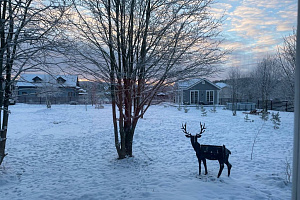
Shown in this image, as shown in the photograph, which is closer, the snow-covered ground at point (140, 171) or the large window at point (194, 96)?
the snow-covered ground at point (140, 171)

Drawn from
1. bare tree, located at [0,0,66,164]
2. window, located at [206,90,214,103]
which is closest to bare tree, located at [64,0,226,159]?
bare tree, located at [0,0,66,164]

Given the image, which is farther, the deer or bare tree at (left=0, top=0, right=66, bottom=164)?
the deer

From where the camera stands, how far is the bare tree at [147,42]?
337cm

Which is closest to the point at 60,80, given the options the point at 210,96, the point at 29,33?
the point at 29,33

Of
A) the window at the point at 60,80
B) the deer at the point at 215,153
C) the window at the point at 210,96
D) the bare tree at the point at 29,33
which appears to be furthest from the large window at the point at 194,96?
the bare tree at the point at 29,33

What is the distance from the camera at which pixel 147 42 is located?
374cm

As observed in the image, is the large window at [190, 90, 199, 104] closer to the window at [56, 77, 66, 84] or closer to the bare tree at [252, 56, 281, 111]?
the bare tree at [252, 56, 281, 111]

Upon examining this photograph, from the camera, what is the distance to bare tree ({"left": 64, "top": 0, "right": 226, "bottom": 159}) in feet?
11.1

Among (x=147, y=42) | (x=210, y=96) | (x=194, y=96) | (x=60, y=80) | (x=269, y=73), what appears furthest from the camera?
(x=210, y=96)

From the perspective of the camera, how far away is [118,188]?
8.91ft

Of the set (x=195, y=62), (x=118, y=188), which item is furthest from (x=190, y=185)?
(x=195, y=62)

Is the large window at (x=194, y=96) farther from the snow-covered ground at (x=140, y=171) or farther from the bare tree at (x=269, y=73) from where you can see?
the snow-covered ground at (x=140, y=171)

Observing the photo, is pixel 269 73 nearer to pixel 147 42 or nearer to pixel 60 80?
pixel 147 42

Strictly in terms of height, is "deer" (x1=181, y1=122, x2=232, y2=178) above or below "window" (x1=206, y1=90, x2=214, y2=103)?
below
